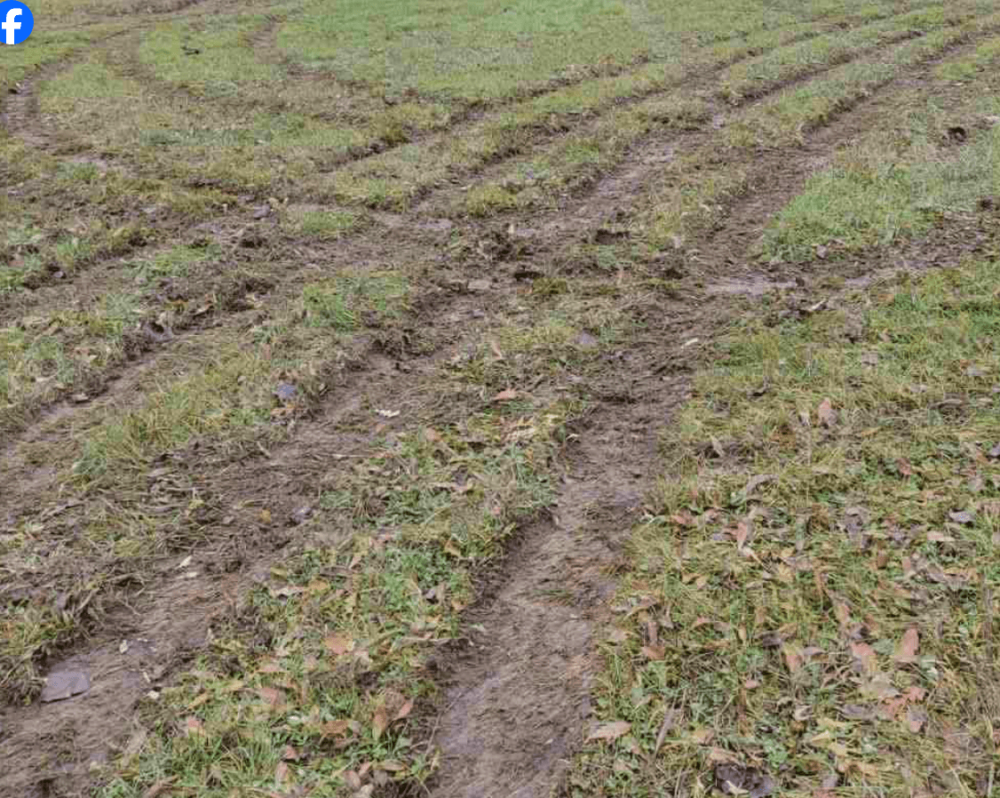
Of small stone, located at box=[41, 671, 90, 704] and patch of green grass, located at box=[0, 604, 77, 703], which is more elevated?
patch of green grass, located at box=[0, 604, 77, 703]

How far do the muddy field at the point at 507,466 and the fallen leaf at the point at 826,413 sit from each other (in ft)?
0.33

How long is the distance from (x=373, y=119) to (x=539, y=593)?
891cm

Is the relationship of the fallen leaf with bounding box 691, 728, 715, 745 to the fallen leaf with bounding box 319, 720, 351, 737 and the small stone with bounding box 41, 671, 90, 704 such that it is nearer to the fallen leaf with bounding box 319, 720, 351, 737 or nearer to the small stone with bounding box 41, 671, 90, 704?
the fallen leaf with bounding box 319, 720, 351, 737

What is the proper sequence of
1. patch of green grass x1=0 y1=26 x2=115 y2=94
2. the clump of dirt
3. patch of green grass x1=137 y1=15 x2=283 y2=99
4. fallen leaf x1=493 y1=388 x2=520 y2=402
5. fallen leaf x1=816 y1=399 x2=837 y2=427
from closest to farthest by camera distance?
the clump of dirt, fallen leaf x1=816 y1=399 x2=837 y2=427, fallen leaf x1=493 y1=388 x2=520 y2=402, patch of green grass x1=137 y1=15 x2=283 y2=99, patch of green grass x1=0 y1=26 x2=115 y2=94

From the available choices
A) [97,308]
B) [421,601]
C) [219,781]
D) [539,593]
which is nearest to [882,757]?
[539,593]

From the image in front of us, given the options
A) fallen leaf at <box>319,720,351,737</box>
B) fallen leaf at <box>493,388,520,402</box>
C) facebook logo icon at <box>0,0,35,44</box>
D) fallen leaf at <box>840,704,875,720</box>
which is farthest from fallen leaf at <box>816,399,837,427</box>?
facebook logo icon at <box>0,0,35,44</box>

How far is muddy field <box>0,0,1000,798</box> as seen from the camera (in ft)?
11.0

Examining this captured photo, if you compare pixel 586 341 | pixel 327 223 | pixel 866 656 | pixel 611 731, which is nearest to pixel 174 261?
pixel 327 223

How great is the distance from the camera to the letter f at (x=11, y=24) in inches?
715

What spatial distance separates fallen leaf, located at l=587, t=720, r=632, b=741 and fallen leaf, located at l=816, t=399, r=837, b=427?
231cm

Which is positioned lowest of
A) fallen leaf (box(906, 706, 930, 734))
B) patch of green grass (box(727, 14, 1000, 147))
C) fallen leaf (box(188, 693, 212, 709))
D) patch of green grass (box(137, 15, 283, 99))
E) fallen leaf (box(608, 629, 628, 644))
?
fallen leaf (box(906, 706, 930, 734))

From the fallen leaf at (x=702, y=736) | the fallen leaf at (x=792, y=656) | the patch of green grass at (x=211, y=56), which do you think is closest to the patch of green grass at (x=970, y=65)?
the patch of green grass at (x=211, y=56)

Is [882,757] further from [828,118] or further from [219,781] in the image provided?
[828,118]

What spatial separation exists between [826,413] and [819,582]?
1.36 m
